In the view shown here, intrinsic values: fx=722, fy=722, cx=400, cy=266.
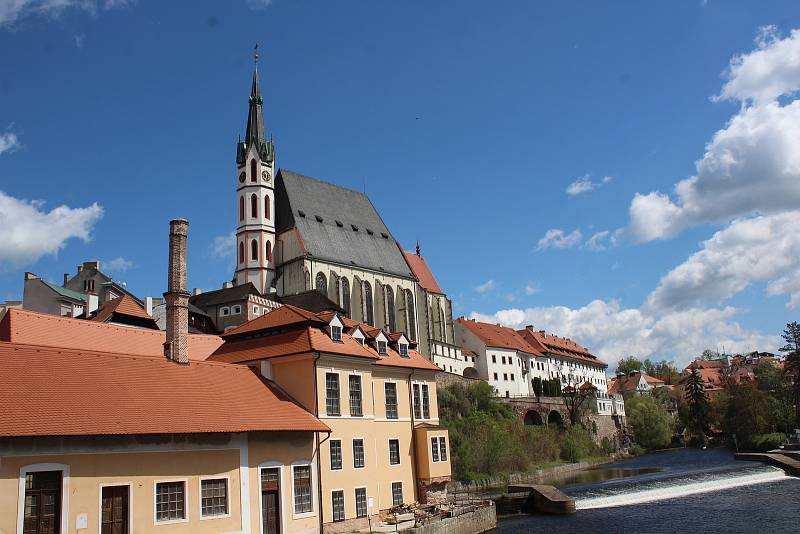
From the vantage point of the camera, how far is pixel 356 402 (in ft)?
102

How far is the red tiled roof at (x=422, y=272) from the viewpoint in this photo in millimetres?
93312

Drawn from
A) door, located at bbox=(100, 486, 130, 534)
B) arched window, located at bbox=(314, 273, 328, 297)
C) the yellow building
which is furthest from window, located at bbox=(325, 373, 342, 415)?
arched window, located at bbox=(314, 273, 328, 297)

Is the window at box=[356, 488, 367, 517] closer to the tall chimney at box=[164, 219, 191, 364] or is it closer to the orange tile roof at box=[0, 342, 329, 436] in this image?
the orange tile roof at box=[0, 342, 329, 436]

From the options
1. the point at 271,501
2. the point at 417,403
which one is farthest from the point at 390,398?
the point at 271,501

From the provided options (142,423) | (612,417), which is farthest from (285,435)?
(612,417)

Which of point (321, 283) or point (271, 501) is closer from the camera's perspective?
point (271, 501)

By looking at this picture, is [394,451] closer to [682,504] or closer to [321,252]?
[682,504]

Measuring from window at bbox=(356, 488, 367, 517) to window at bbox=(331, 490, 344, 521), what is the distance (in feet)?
3.60

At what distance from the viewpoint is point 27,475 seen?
19469mm

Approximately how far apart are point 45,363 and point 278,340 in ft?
33.2

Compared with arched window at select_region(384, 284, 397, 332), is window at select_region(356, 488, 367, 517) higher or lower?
lower

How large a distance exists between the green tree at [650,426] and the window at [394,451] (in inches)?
2817

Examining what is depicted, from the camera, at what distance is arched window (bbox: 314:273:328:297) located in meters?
76.4

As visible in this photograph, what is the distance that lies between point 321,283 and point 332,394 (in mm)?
47568
